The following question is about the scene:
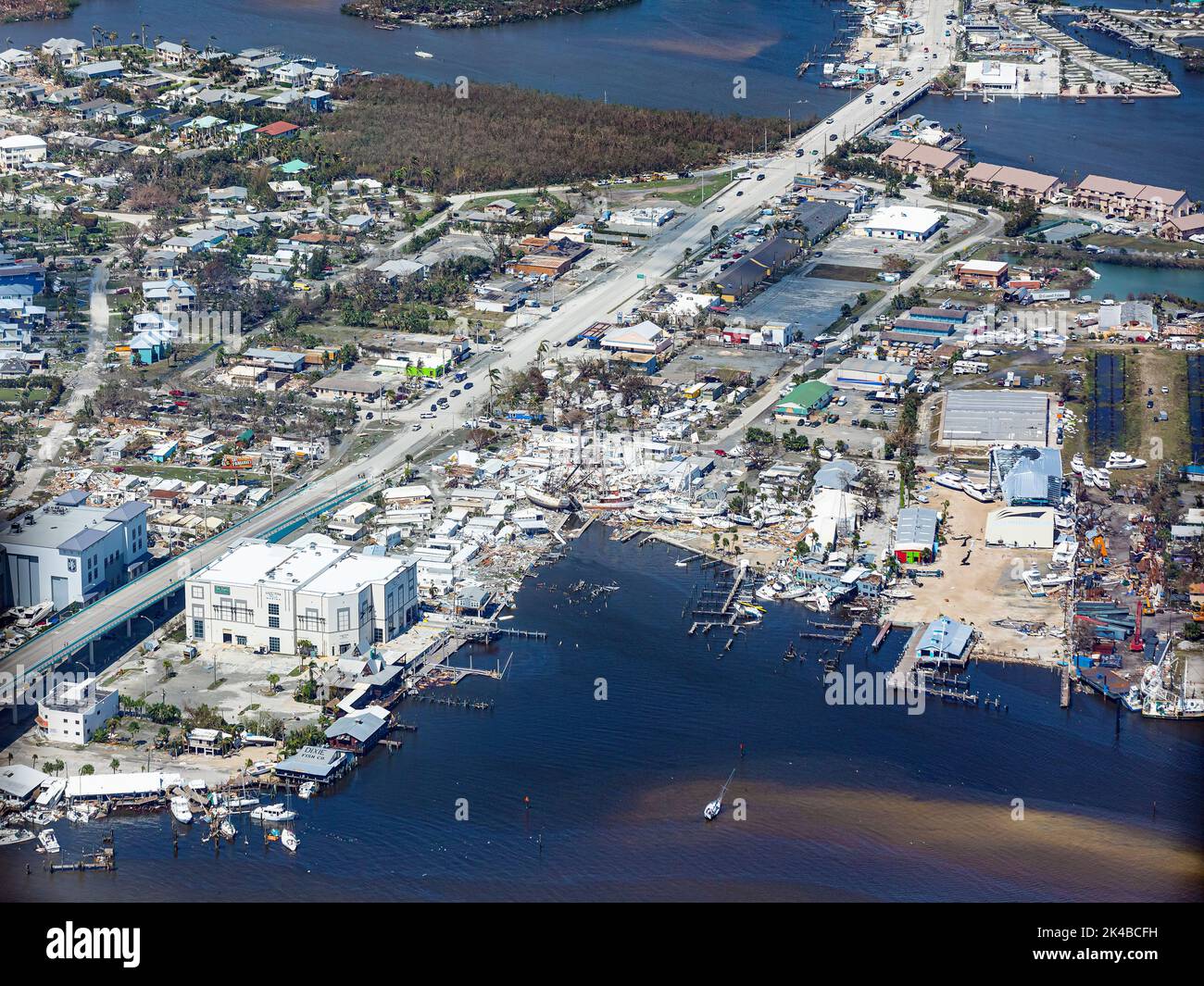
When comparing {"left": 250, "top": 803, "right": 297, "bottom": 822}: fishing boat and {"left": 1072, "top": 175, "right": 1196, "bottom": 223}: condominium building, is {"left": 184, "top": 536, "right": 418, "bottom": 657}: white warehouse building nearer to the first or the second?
{"left": 250, "top": 803, "right": 297, "bottom": 822}: fishing boat

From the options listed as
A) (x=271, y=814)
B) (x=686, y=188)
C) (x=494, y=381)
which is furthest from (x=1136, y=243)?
(x=271, y=814)

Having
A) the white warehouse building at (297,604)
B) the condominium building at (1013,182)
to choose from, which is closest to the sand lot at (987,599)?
the white warehouse building at (297,604)

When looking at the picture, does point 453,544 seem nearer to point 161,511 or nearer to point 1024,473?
point 161,511

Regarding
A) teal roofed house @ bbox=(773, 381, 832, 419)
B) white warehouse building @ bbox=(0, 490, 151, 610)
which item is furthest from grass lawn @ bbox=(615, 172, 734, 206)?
white warehouse building @ bbox=(0, 490, 151, 610)

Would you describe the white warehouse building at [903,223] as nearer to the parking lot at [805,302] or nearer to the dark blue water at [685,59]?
the parking lot at [805,302]

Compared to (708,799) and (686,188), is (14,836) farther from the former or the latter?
(686,188)

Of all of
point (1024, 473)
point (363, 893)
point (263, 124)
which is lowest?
point (363, 893)

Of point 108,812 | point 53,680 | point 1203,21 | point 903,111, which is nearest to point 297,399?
point 53,680
